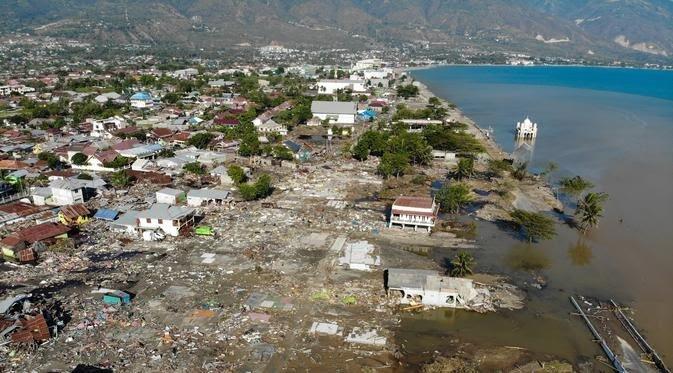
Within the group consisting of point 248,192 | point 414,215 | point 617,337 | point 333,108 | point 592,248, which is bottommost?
point 592,248

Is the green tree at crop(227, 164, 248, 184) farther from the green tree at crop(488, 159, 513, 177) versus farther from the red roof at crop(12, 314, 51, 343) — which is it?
the green tree at crop(488, 159, 513, 177)

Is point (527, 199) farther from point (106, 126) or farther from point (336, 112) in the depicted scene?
point (106, 126)

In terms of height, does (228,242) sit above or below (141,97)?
below

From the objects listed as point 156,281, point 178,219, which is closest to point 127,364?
point 156,281

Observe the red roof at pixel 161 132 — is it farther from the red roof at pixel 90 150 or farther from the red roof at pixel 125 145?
the red roof at pixel 90 150

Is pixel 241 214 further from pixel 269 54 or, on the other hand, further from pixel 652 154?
pixel 269 54

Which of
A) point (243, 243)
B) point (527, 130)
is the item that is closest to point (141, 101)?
point (243, 243)

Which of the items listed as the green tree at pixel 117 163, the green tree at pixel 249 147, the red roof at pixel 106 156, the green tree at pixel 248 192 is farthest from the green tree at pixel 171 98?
the green tree at pixel 248 192
